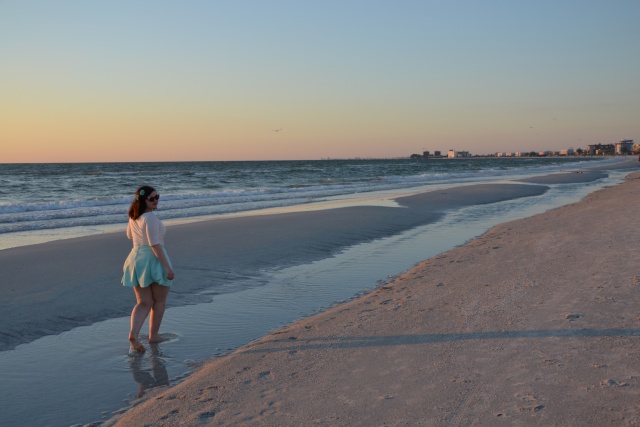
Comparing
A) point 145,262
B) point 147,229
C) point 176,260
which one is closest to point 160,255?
point 145,262

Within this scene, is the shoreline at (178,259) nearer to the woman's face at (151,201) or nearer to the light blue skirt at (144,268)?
the light blue skirt at (144,268)

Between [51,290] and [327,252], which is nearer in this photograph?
[51,290]

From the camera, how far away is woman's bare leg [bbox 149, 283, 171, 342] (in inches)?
231

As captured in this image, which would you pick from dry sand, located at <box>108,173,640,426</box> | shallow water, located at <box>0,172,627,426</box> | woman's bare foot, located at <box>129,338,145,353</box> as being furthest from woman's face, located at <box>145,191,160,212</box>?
dry sand, located at <box>108,173,640,426</box>

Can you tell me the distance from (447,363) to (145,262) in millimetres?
3097

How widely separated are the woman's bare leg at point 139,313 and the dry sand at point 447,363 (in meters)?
0.93

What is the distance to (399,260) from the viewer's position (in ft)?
33.7

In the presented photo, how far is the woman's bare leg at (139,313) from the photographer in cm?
562

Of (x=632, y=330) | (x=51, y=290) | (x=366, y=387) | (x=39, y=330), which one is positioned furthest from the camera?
(x=51, y=290)

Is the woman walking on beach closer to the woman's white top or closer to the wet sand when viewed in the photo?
the woman's white top

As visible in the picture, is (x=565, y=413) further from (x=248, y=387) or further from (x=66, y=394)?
(x=66, y=394)

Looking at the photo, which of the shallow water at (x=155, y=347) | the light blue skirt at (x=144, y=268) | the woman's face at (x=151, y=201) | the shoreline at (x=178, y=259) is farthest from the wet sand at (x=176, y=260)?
the woman's face at (x=151, y=201)

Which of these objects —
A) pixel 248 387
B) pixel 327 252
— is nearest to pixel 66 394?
pixel 248 387

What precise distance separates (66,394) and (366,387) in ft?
7.86
